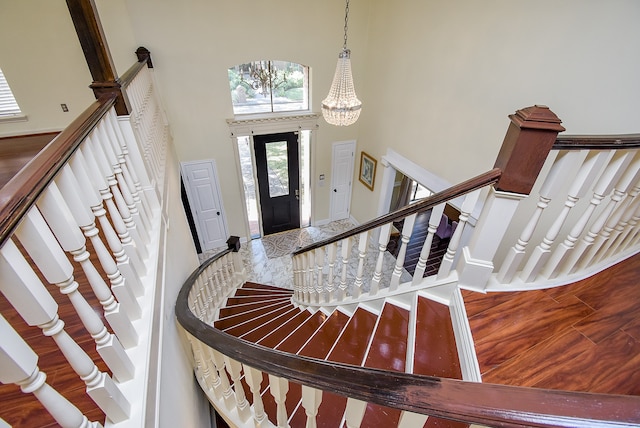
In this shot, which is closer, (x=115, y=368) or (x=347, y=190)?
(x=115, y=368)

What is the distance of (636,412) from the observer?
0.46 metres

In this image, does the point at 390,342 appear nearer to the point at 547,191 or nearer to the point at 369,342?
the point at 369,342

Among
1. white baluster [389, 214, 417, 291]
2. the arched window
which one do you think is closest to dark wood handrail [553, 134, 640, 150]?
white baluster [389, 214, 417, 291]

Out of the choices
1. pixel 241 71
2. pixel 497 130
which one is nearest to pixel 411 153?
pixel 497 130

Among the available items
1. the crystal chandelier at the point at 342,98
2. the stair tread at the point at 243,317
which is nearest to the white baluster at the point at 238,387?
the stair tread at the point at 243,317

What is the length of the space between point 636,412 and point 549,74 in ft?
9.49

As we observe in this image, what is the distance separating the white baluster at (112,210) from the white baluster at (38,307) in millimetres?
579

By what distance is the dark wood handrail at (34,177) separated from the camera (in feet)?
1.85

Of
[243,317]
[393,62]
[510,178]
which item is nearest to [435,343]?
[510,178]

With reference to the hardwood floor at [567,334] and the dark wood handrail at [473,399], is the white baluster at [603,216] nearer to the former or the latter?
the hardwood floor at [567,334]

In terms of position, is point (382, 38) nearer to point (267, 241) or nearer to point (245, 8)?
point (245, 8)

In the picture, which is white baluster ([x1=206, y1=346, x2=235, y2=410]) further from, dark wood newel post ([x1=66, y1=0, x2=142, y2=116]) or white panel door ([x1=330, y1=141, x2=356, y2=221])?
white panel door ([x1=330, y1=141, x2=356, y2=221])

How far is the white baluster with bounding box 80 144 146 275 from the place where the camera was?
108 centimetres

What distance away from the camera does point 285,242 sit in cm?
598
